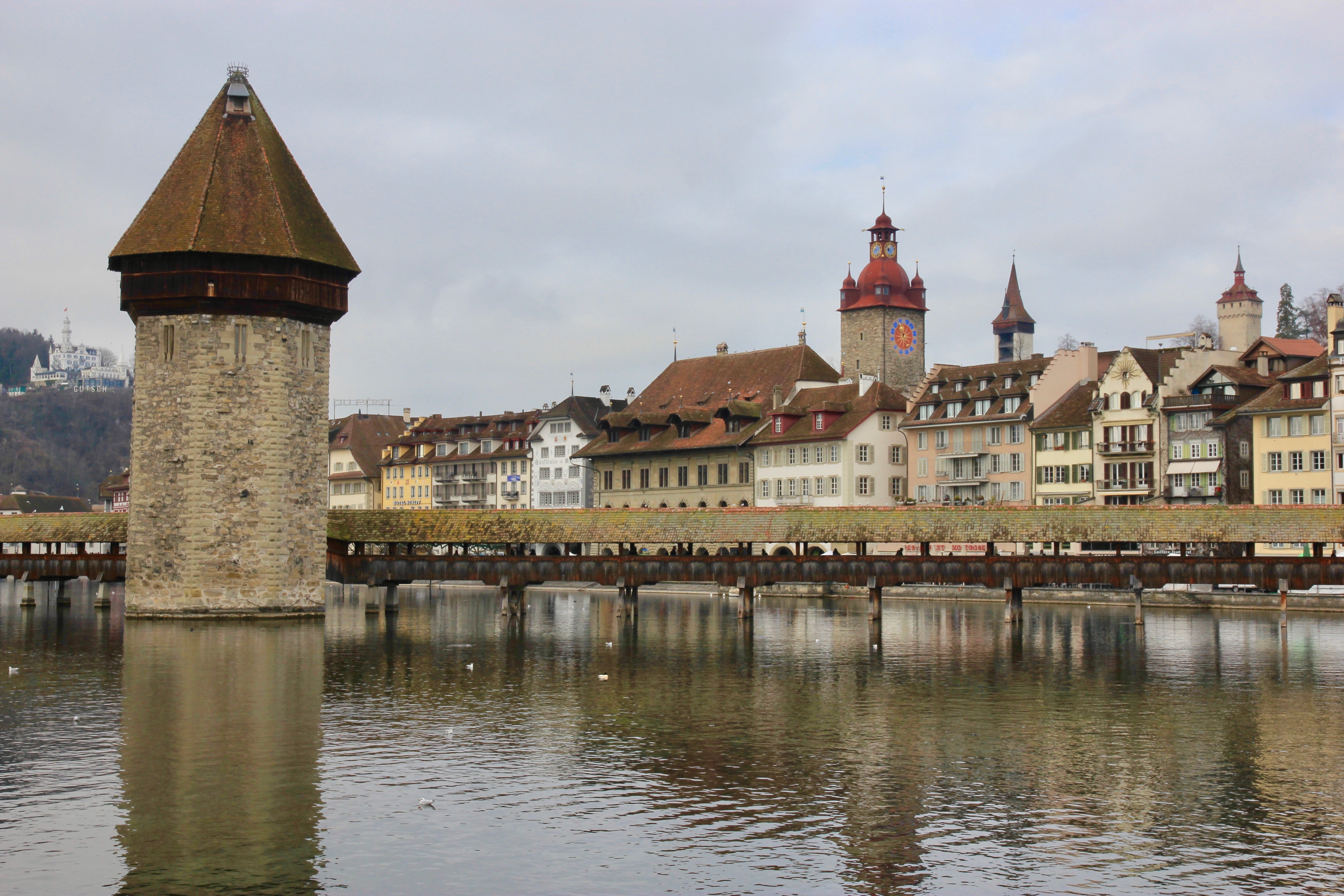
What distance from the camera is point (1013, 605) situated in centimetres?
4366

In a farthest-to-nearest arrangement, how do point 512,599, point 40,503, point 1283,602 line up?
point 40,503, point 512,599, point 1283,602

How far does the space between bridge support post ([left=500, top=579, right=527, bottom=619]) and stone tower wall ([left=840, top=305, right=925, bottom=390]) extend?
3778 cm

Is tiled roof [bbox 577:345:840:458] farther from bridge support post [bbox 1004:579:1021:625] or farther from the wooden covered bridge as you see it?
bridge support post [bbox 1004:579:1021:625]


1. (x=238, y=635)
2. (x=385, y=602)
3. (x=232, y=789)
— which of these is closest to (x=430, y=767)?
(x=232, y=789)

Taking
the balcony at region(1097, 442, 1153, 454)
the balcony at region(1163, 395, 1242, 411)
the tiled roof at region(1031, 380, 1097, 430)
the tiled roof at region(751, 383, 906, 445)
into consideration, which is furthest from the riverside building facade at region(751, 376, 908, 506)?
the balcony at region(1163, 395, 1242, 411)

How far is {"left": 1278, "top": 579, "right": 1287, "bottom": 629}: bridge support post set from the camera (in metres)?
40.2

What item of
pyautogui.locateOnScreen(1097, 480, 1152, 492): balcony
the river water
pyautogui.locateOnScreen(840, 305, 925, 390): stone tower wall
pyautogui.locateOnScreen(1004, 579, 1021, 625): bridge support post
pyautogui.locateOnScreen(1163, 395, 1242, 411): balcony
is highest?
pyautogui.locateOnScreen(840, 305, 925, 390): stone tower wall

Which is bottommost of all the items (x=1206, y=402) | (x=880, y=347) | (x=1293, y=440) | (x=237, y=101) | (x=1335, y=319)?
(x=1293, y=440)

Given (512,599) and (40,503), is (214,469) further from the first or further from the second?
(40,503)

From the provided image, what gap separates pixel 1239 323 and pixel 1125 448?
97.6 feet

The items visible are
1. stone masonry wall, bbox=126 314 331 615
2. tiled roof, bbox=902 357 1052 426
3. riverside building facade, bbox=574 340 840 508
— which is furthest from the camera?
riverside building facade, bbox=574 340 840 508

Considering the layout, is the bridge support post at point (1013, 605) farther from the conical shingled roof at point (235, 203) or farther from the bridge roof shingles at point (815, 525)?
the conical shingled roof at point (235, 203)

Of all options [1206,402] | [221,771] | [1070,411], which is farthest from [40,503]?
[221,771]

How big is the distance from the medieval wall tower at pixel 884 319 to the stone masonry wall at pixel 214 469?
44573mm
